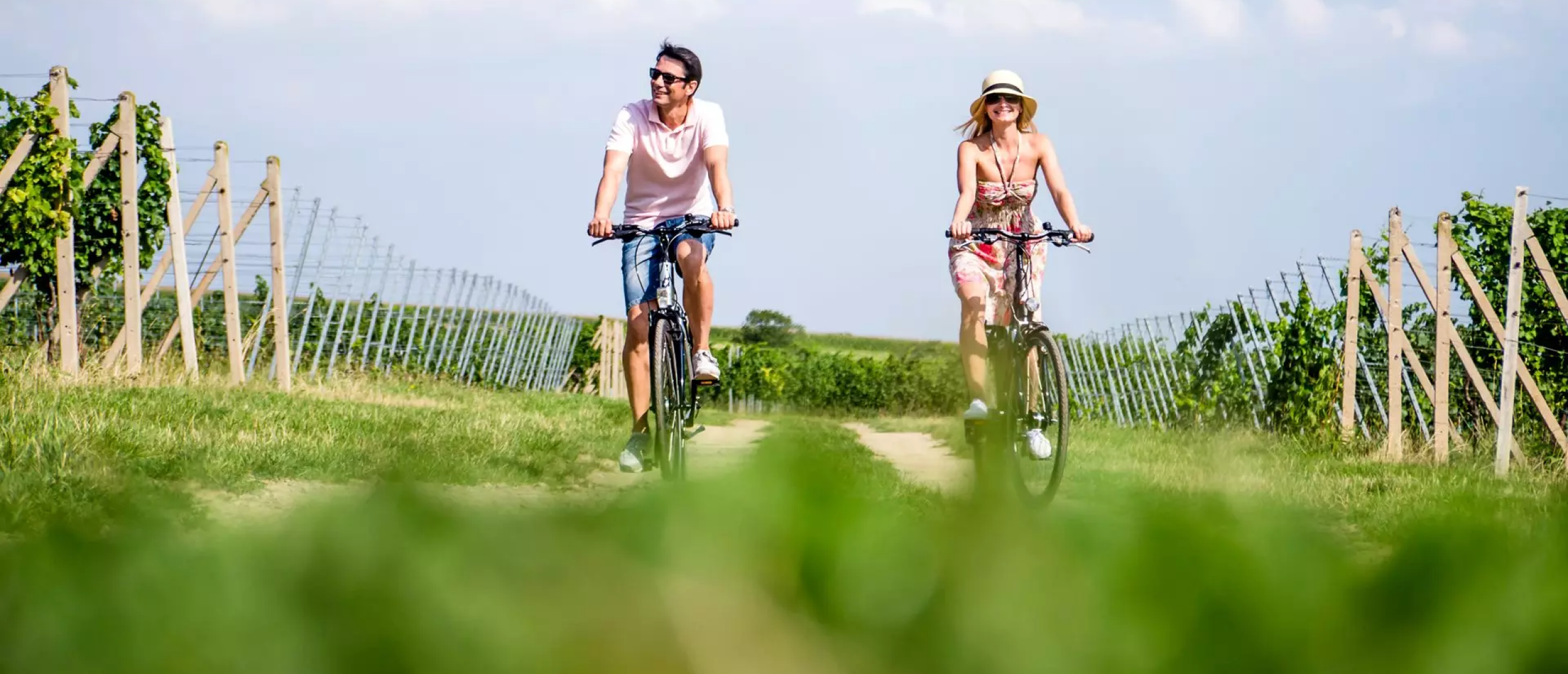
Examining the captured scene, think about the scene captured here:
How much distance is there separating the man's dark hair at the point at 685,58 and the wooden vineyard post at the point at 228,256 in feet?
24.0

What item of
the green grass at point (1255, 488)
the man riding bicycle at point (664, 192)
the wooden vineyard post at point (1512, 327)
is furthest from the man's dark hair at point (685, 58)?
the wooden vineyard post at point (1512, 327)

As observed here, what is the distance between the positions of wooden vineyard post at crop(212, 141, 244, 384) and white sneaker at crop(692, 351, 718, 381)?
281 inches

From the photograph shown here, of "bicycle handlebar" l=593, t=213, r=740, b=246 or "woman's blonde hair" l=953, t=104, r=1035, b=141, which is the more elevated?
"woman's blonde hair" l=953, t=104, r=1035, b=141

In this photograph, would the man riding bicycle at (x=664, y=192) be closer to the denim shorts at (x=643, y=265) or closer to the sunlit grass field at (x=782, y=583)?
the denim shorts at (x=643, y=265)

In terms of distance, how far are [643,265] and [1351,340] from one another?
700cm

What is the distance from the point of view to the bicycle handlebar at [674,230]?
467 centimetres

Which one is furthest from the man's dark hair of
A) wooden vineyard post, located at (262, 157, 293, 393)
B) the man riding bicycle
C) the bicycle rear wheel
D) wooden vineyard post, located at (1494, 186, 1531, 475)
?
wooden vineyard post, located at (262, 157, 293, 393)

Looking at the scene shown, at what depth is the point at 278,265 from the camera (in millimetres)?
11641

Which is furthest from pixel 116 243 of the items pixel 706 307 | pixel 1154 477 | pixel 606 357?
pixel 606 357

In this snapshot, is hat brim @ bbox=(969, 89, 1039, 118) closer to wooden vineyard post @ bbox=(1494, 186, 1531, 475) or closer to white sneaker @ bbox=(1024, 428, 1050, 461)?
white sneaker @ bbox=(1024, 428, 1050, 461)

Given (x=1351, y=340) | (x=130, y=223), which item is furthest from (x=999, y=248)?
(x=130, y=223)

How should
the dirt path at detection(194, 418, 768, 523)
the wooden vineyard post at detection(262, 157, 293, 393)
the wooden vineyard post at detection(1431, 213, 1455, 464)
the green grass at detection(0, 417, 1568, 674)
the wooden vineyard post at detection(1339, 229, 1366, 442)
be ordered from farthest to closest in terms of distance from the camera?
1. the wooden vineyard post at detection(262, 157, 293, 393)
2. the wooden vineyard post at detection(1339, 229, 1366, 442)
3. the wooden vineyard post at detection(1431, 213, 1455, 464)
4. the dirt path at detection(194, 418, 768, 523)
5. the green grass at detection(0, 417, 1568, 674)

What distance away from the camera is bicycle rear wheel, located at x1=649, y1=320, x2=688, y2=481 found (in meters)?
4.71

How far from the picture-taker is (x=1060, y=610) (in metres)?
0.40
